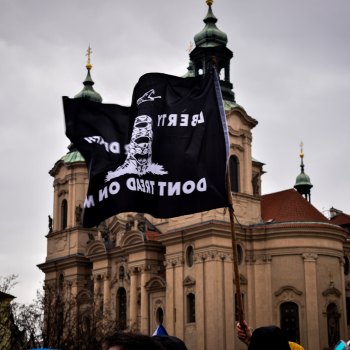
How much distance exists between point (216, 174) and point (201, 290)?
124 feet

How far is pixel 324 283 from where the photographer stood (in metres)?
49.4

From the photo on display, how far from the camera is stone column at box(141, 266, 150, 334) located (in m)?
52.0

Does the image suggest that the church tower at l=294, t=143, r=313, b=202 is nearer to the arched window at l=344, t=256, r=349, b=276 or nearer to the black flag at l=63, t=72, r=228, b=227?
the arched window at l=344, t=256, r=349, b=276

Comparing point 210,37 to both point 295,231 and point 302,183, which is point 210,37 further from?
point 302,183

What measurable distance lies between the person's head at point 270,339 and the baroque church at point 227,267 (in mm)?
38801

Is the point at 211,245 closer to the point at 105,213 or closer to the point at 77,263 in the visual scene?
the point at 77,263

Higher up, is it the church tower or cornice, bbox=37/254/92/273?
the church tower

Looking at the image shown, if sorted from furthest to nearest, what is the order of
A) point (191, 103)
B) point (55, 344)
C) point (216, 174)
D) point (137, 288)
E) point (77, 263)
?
point (77, 263) < point (137, 288) < point (55, 344) < point (191, 103) < point (216, 174)

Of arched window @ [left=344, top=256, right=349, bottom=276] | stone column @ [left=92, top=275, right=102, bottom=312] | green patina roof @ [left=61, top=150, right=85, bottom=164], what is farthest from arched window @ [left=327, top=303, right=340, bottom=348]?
green patina roof @ [left=61, top=150, right=85, bottom=164]

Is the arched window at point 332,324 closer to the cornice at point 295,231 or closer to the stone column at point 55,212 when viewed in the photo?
the cornice at point 295,231

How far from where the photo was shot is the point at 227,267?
48438 millimetres

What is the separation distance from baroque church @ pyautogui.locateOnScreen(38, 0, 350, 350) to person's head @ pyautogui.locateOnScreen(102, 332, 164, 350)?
40302mm

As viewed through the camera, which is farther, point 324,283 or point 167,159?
point 324,283

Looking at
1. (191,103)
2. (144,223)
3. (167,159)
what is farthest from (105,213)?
(144,223)
